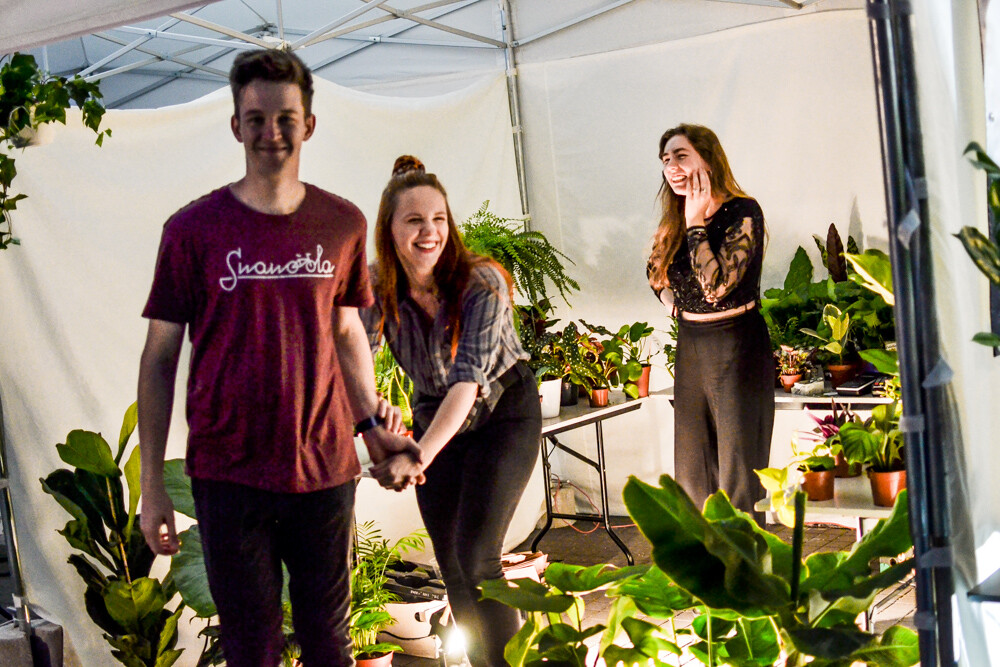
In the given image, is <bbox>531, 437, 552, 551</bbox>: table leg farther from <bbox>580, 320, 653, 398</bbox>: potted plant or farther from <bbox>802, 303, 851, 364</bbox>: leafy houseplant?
<bbox>802, 303, 851, 364</bbox>: leafy houseplant

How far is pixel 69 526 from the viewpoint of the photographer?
9.25ft

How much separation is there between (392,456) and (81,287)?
155cm

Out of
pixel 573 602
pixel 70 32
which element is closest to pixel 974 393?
pixel 573 602

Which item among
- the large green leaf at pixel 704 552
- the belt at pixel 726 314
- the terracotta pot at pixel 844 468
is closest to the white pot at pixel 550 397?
the belt at pixel 726 314

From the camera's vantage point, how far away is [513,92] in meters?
5.18

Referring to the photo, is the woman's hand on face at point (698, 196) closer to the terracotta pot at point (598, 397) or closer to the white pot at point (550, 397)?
the white pot at point (550, 397)

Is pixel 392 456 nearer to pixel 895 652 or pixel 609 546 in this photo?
pixel 895 652

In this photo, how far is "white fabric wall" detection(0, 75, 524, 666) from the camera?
9.71 ft

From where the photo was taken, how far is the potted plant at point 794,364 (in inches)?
163

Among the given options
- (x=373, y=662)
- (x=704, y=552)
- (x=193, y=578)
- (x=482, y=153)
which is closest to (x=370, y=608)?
(x=373, y=662)

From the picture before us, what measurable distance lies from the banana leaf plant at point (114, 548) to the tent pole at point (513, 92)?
2.78m

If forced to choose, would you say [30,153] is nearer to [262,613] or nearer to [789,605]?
[262,613]

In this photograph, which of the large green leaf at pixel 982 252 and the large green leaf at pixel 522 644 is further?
the large green leaf at pixel 522 644

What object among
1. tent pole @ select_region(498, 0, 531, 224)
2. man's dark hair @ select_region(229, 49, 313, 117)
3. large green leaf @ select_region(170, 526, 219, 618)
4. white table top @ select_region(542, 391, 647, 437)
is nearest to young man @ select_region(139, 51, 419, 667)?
man's dark hair @ select_region(229, 49, 313, 117)
